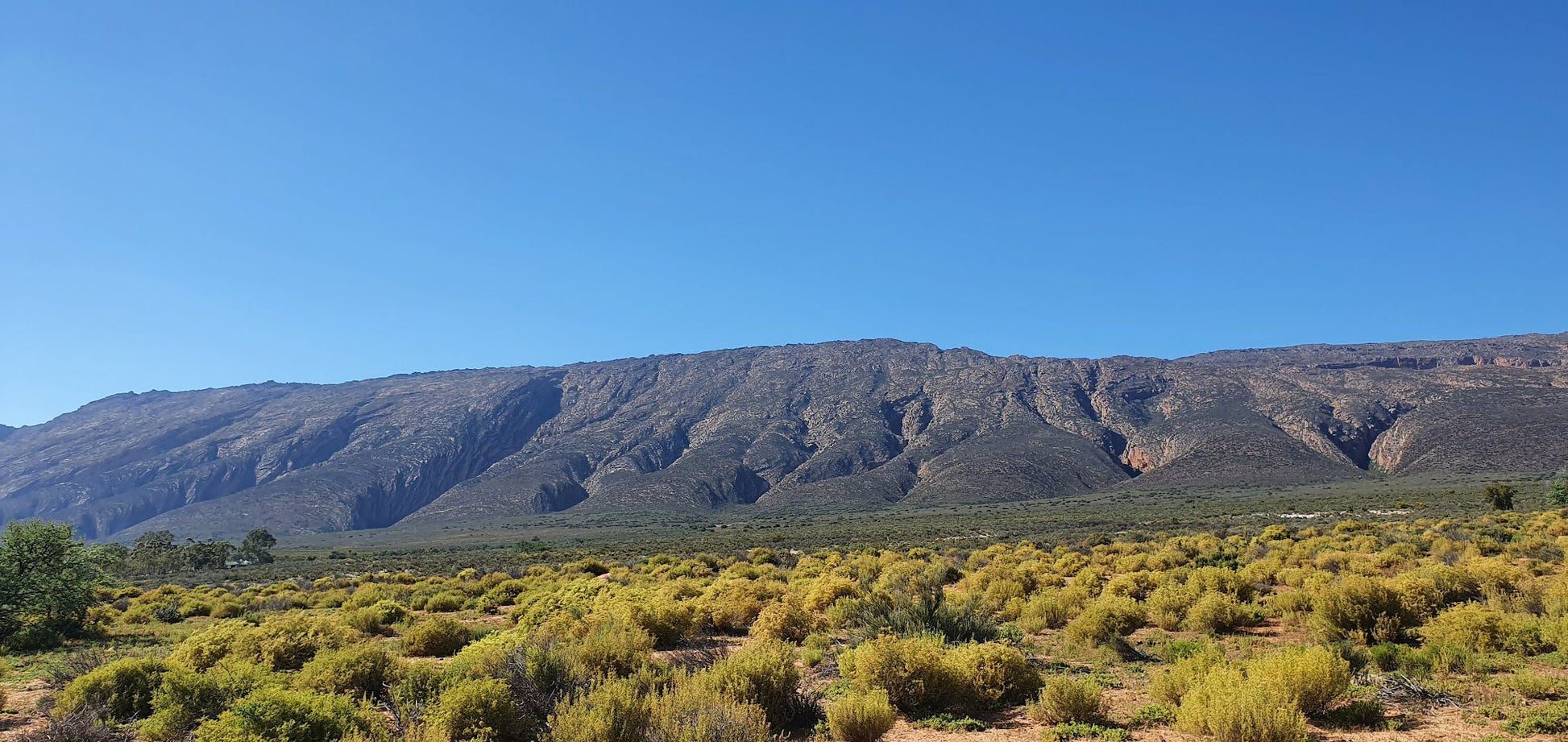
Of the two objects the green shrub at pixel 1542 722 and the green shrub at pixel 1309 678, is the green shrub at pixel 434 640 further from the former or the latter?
the green shrub at pixel 1542 722

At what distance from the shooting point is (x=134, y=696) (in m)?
8.86

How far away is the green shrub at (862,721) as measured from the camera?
7.44 m

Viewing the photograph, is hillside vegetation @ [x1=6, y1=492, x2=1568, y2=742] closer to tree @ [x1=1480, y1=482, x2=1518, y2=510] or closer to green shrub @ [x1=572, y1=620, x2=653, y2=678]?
green shrub @ [x1=572, y1=620, x2=653, y2=678]

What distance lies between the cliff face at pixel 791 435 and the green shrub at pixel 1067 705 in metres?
84.5

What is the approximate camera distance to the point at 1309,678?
24.3 ft

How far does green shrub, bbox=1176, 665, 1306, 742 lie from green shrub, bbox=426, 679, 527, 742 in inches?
255

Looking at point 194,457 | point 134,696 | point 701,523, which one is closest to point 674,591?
point 134,696

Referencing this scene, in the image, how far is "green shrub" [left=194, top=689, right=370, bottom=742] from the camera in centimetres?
644

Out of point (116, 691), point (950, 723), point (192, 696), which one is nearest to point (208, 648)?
point (116, 691)

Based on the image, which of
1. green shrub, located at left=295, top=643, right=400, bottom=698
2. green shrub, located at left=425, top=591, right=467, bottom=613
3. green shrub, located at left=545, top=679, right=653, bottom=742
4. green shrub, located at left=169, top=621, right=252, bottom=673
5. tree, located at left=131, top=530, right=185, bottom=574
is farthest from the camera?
tree, located at left=131, top=530, right=185, bottom=574

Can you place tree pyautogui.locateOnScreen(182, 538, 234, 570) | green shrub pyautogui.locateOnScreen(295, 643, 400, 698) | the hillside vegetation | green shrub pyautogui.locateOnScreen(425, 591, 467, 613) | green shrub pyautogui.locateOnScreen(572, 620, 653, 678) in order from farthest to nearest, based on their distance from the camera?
1. tree pyautogui.locateOnScreen(182, 538, 234, 570)
2. green shrub pyautogui.locateOnScreen(425, 591, 467, 613)
3. green shrub pyautogui.locateOnScreen(572, 620, 653, 678)
4. green shrub pyautogui.locateOnScreen(295, 643, 400, 698)
5. the hillside vegetation

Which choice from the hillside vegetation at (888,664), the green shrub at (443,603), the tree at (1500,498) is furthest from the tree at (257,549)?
the tree at (1500,498)

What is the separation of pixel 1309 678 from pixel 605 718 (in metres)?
6.86

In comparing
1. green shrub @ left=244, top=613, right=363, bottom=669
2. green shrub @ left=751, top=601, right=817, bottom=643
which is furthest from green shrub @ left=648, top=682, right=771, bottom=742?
green shrub @ left=244, top=613, right=363, bottom=669
